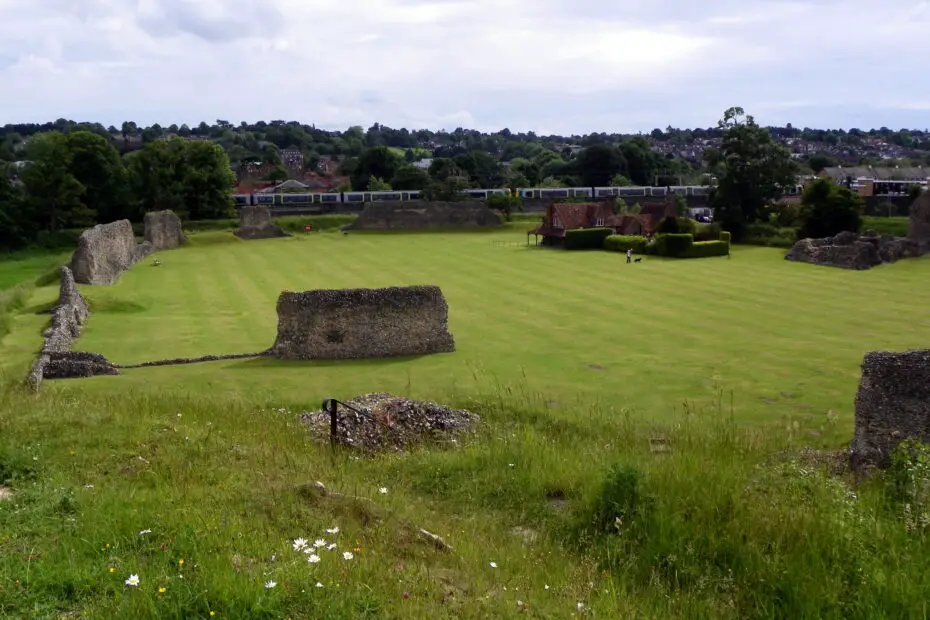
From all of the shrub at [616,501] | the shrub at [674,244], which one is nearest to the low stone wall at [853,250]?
the shrub at [674,244]

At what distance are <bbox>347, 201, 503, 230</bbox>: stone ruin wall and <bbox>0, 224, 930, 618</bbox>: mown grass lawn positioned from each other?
145ft

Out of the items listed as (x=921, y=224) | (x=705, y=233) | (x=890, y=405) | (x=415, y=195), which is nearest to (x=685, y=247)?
(x=705, y=233)

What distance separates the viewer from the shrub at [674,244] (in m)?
44.4

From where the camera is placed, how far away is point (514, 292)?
32188 millimetres

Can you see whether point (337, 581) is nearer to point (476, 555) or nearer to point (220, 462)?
point (476, 555)

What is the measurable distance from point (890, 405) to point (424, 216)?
55638 millimetres

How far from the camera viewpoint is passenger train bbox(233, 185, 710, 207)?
73688mm

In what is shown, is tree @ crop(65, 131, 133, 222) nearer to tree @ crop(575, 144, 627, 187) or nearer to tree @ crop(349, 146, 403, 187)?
tree @ crop(349, 146, 403, 187)

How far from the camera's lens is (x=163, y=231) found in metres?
52.0

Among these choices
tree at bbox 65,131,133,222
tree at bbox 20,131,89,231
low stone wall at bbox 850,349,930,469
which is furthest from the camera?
tree at bbox 65,131,133,222

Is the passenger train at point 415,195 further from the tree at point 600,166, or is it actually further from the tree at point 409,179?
the tree at point 600,166

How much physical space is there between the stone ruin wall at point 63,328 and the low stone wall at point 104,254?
380 centimetres

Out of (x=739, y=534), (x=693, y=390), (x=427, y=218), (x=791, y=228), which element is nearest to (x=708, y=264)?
(x=791, y=228)

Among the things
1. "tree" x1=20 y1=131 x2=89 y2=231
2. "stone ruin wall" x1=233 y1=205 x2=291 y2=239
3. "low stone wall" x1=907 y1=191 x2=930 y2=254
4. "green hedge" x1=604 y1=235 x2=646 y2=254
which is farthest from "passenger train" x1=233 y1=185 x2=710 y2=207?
"low stone wall" x1=907 y1=191 x2=930 y2=254
